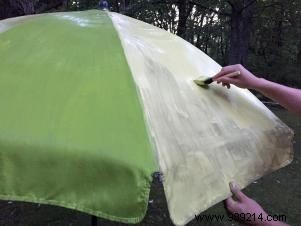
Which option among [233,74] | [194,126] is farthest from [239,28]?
[194,126]

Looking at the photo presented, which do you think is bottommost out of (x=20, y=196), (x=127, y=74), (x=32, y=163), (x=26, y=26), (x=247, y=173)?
(x=247, y=173)

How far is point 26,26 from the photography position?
2.15 meters

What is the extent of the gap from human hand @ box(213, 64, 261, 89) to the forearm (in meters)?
0.02

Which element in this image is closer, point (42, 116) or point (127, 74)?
point (42, 116)

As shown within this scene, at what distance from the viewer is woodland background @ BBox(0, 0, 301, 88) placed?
13039 millimetres

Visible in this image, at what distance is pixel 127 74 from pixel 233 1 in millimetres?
11789

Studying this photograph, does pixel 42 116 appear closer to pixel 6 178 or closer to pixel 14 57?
pixel 6 178

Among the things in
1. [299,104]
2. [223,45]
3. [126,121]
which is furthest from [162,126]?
[223,45]

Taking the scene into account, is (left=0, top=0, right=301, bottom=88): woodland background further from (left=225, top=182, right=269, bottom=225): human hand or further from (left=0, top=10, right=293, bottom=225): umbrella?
(left=225, top=182, right=269, bottom=225): human hand

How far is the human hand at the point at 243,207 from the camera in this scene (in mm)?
1881

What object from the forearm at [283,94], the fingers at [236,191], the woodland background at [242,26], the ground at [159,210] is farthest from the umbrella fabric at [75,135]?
the woodland background at [242,26]

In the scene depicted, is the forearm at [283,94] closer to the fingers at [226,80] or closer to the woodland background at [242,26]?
the fingers at [226,80]

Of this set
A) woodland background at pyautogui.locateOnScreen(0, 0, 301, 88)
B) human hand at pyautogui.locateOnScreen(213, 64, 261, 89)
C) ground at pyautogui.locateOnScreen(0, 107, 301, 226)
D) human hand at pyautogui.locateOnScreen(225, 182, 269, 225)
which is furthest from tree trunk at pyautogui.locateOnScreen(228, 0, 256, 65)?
human hand at pyautogui.locateOnScreen(225, 182, 269, 225)

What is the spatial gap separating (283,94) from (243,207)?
0.57 meters
